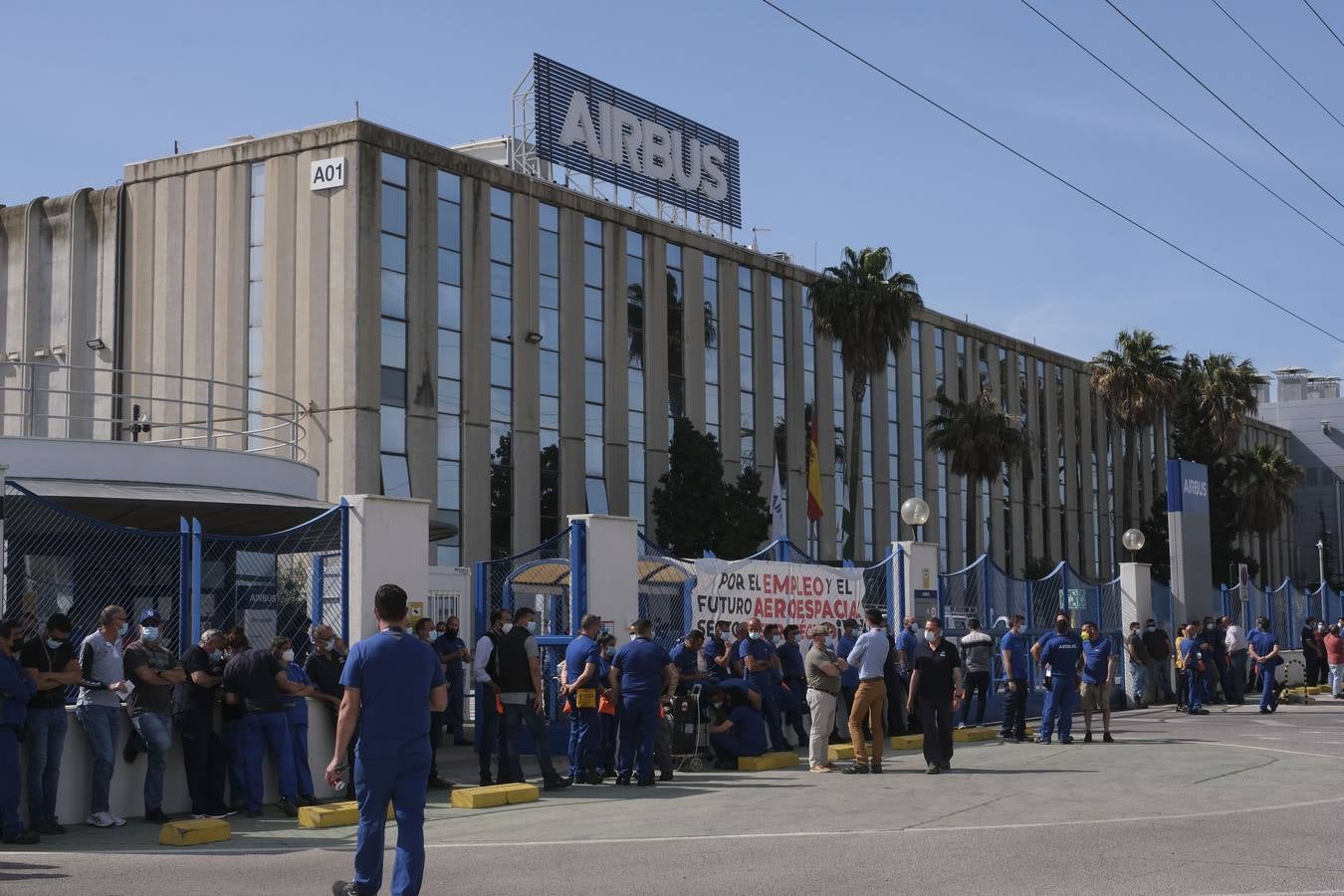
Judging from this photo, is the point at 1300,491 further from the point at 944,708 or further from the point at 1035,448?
the point at 944,708

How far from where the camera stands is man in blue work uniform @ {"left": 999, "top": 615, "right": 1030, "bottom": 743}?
20094 mm

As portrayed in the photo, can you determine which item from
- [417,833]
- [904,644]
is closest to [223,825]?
[417,833]

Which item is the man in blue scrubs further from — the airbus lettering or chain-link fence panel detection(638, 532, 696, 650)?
the airbus lettering

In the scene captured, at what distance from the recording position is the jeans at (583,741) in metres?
16.1

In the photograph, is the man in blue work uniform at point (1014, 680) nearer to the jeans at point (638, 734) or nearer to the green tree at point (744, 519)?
the jeans at point (638, 734)

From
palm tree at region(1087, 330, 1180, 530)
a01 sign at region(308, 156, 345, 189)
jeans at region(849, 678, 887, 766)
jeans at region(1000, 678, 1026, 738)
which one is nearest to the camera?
jeans at region(849, 678, 887, 766)

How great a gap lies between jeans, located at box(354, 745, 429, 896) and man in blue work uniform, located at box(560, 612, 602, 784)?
24.8ft

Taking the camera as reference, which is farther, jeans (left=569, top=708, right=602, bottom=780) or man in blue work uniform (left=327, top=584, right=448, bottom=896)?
jeans (left=569, top=708, right=602, bottom=780)

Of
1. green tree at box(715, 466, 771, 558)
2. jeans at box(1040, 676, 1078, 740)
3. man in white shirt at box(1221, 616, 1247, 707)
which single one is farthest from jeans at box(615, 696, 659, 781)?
green tree at box(715, 466, 771, 558)

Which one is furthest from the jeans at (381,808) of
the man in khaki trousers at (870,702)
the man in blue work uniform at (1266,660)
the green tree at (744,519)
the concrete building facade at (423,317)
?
the green tree at (744,519)

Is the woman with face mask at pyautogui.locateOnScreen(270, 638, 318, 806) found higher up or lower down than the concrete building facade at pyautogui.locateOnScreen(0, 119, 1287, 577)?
lower down

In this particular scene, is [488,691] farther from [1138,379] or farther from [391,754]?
[1138,379]

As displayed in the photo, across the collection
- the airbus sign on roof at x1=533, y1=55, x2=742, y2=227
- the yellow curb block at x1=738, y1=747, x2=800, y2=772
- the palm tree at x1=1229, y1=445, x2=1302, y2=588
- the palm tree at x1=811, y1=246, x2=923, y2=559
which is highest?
the airbus sign on roof at x1=533, y1=55, x2=742, y2=227

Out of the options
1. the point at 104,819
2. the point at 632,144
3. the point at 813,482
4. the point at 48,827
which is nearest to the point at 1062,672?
the point at 104,819
